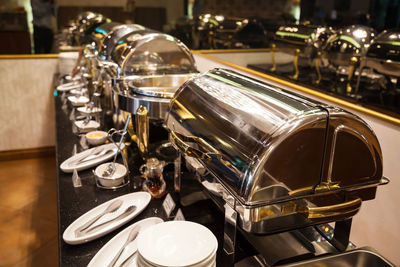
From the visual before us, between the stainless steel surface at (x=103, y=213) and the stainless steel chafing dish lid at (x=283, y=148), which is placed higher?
the stainless steel chafing dish lid at (x=283, y=148)

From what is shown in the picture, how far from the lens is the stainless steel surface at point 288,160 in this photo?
81 centimetres

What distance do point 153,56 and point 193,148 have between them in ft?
4.00

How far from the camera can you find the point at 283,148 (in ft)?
2.65

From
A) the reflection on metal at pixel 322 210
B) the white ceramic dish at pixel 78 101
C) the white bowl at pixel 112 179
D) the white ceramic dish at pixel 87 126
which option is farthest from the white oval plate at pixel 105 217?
the white ceramic dish at pixel 78 101

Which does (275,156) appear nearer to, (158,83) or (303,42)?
(158,83)

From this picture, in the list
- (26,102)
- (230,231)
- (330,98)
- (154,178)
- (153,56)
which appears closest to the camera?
(230,231)

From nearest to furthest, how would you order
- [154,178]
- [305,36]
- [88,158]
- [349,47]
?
[154,178] → [88,158] → [349,47] → [305,36]

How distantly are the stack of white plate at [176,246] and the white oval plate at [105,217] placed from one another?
0.21 meters

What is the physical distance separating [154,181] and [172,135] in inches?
8.1

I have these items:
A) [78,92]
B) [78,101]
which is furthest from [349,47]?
[78,92]

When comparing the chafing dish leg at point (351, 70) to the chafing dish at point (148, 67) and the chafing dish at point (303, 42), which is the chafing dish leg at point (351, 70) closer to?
the chafing dish at point (303, 42)

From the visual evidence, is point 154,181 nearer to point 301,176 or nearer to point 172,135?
point 172,135

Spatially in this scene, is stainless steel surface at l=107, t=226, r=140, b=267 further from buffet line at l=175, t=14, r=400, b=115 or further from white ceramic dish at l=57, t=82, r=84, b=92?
white ceramic dish at l=57, t=82, r=84, b=92

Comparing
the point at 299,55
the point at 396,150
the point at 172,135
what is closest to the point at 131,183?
the point at 172,135
